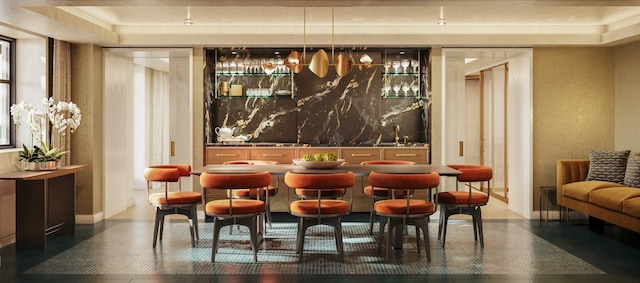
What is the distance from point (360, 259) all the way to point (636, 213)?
2889 millimetres

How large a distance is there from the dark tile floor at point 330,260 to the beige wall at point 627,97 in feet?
4.58

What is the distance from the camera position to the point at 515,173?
27.7 feet

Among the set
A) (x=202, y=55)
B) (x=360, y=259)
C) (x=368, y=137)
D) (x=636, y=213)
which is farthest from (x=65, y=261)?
(x=636, y=213)

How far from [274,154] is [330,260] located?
2.92m

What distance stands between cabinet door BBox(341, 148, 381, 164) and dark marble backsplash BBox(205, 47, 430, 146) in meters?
0.60

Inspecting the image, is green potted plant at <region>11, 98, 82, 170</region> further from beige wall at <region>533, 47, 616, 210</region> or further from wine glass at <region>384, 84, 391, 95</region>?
beige wall at <region>533, 47, 616, 210</region>

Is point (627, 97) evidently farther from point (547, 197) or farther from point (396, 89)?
point (396, 89)

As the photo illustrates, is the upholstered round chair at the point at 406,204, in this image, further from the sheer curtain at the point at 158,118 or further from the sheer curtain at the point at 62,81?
the sheer curtain at the point at 158,118

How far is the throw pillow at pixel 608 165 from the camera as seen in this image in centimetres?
721

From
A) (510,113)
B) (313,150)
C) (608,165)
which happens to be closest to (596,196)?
(608,165)

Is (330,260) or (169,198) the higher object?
(169,198)

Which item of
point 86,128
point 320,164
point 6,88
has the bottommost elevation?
point 320,164

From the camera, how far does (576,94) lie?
7977 millimetres

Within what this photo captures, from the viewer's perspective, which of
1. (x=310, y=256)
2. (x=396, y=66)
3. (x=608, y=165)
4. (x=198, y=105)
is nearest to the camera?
(x=310, y=256)
